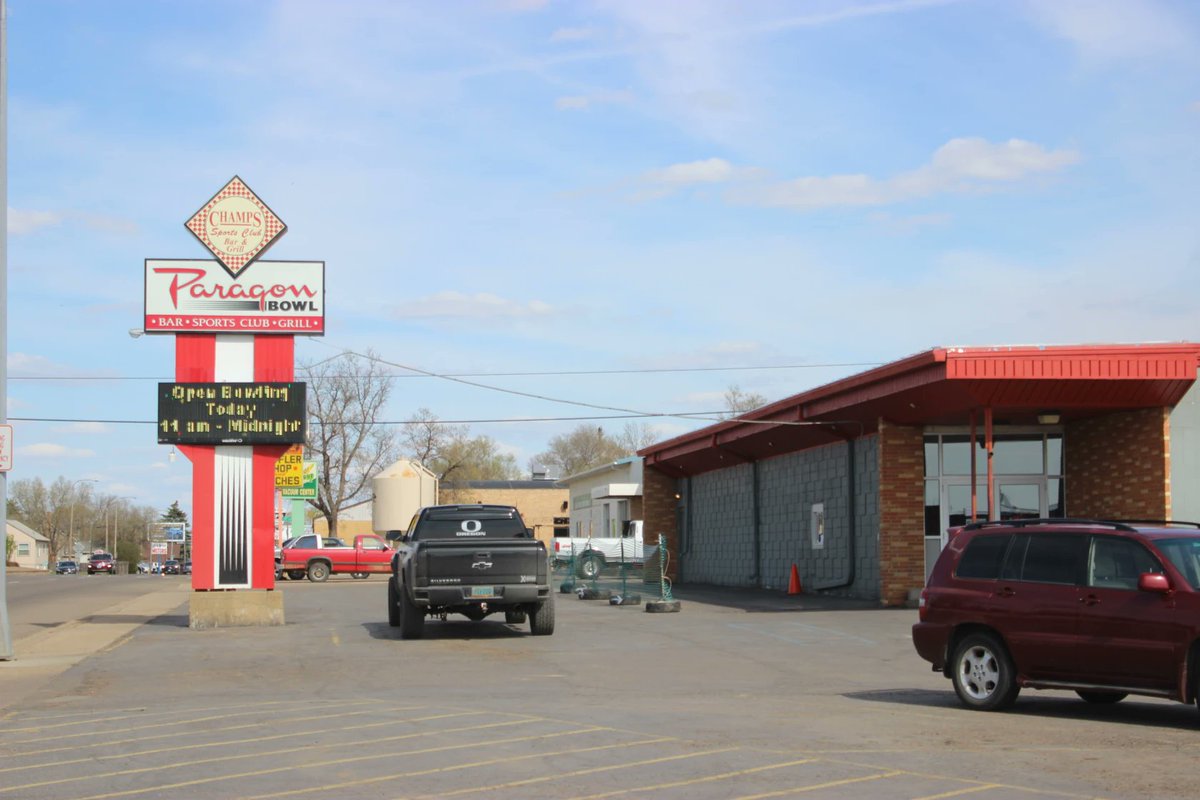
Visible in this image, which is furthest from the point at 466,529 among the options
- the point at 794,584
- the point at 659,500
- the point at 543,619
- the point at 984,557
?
the point at 659,500

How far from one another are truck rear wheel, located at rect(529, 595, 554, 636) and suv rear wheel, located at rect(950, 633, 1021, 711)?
31.3 ft

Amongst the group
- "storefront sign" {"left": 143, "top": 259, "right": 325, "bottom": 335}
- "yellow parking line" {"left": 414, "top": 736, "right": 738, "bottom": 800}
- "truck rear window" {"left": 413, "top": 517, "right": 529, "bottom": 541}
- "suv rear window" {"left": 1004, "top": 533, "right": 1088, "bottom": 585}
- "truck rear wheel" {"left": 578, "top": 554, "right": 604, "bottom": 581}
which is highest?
"storefront sign" {"left": 143, "top": 259, "right": 325, "bottom": 335}

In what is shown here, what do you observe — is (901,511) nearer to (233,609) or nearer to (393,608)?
(393,608)

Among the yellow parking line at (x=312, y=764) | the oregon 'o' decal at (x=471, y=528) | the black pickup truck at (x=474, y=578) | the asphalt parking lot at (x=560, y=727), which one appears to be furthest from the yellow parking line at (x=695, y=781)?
the oregon 'o' decal at (x=471, y=528)

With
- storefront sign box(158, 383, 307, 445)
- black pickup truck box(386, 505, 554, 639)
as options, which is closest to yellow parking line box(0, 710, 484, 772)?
black pickup truck box(386, 505, 554, 639)

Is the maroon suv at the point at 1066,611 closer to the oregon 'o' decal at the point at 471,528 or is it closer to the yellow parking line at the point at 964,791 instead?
the yellow parking line at the point at 964,791

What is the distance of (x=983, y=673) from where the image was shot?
12008mm

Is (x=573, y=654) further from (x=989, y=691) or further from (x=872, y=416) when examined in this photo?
(x=872, y=416)

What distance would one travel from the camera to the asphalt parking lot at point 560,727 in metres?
8.35

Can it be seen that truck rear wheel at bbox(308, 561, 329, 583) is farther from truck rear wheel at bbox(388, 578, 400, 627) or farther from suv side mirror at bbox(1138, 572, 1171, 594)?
suv side mirror at bbox(1138, 572, 1171, 594)

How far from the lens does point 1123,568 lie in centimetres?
1114

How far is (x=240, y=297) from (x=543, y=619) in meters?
8.25

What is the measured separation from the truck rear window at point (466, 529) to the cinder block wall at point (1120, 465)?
38.0 ft

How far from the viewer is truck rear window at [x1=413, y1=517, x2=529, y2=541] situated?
70.0 feet
